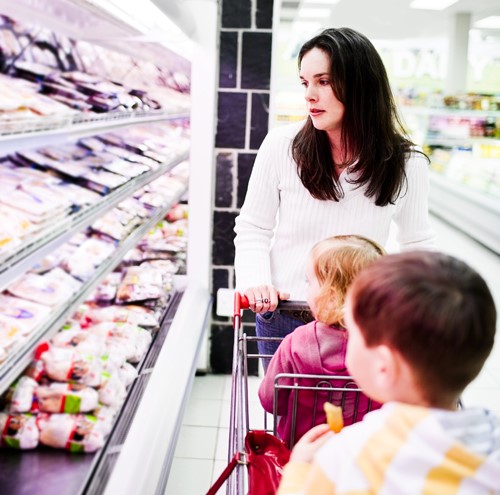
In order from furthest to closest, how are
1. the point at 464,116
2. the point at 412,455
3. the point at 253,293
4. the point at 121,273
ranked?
the point at 464,116 → the point at 121,273 → the point at 253,293 → the point at 412,455

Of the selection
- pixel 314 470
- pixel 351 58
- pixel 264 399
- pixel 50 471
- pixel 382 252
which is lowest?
pixel 50 471

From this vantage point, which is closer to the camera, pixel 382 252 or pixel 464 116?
pixel 382 252

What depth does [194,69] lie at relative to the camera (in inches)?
112

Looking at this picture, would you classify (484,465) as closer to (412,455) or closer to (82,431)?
(412,455)

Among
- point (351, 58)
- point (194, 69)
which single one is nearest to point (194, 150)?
point (194, 69)

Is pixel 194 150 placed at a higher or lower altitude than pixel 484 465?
higher

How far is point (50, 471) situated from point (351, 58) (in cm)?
135

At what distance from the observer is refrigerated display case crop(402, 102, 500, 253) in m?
6.96

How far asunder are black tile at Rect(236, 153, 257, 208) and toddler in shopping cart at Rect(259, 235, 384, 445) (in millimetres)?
1718

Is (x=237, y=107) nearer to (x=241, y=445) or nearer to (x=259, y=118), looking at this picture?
(x=259, y=118)

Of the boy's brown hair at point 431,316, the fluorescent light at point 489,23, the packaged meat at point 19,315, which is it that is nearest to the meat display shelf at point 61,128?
the packaged meat at point 19,315

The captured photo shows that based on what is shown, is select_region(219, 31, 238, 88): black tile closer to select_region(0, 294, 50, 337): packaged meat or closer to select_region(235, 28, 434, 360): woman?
select_region(235, 28, 434, 360): woman

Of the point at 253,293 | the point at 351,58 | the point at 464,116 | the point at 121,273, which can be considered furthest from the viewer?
the point at 464,116

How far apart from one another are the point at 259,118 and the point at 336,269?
184 cm
